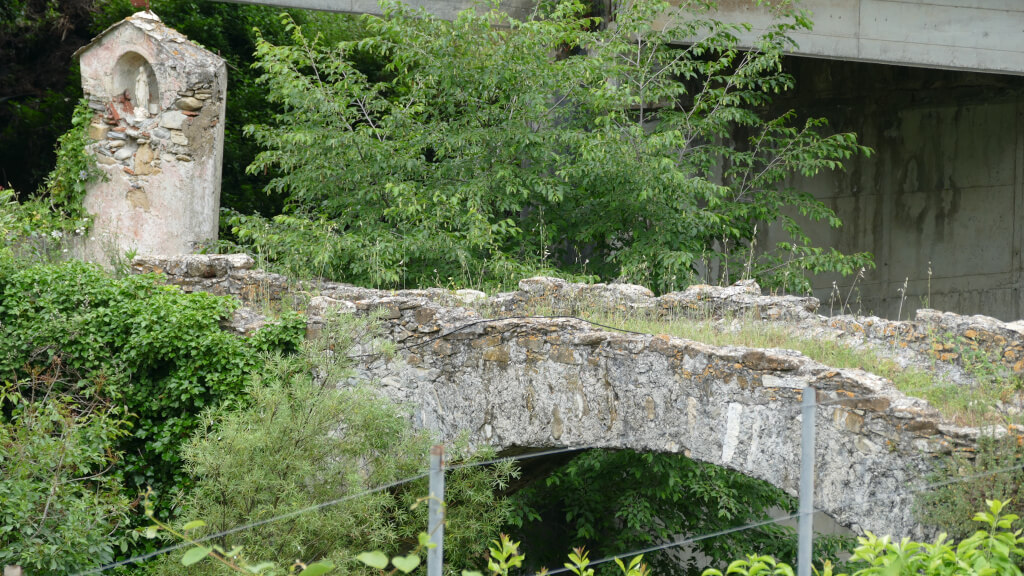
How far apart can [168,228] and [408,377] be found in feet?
14.8

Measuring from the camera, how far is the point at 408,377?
29.3ft

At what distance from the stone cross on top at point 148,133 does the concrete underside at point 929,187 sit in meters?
9.80

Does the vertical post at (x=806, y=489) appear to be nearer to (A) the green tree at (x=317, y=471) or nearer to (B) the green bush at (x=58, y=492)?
(A) the green tree at (x=317, y=471)

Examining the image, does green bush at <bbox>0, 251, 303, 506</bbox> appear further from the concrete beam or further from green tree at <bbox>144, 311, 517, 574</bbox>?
the concrete beam

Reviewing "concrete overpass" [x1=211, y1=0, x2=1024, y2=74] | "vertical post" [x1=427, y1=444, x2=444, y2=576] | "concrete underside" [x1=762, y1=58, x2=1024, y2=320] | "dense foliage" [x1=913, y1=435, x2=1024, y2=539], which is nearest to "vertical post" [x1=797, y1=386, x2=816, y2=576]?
"vertical post" [x1=427, y1=444, x2=444, y2=576]

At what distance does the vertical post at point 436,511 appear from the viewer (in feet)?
12.4

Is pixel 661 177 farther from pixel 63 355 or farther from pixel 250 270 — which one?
pixel 63 355

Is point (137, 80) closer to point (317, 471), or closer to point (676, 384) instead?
point (317, 471)

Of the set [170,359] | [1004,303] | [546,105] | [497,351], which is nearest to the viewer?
[497,351]

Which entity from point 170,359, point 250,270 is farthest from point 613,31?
point 170,359

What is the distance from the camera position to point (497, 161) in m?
12.2

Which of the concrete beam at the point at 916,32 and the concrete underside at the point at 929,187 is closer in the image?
the concrete beam at the point at 916,32

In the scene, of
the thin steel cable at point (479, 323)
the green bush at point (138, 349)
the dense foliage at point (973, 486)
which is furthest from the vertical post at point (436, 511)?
the green bush at point (138, 349)

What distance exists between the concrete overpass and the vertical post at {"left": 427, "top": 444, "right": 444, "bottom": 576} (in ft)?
Result: 35.5
